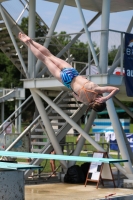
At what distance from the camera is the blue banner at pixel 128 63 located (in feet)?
57.2

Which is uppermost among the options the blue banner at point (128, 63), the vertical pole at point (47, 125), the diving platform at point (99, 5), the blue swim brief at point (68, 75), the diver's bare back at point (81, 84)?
the diving platform at point (99, 5)

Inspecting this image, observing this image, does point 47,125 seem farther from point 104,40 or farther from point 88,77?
point 104,40

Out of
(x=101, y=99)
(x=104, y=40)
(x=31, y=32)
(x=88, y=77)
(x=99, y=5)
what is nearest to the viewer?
(x=101, y=99)

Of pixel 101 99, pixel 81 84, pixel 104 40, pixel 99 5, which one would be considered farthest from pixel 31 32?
pixel 101 99

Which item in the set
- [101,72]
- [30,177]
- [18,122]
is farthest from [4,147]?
[18,122]

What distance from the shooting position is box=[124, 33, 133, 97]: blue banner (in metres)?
17.4

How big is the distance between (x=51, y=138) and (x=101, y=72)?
3679mm

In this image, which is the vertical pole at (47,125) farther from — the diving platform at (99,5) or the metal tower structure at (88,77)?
the diving platform at (99,5)

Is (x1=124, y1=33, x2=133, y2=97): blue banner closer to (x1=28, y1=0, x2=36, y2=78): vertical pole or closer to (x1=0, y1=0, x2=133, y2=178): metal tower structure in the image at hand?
(x1=0, y1=0, x2=133, y2=178): metal tower structure

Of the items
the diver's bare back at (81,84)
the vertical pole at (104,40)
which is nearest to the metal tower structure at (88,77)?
the vertical pole at (104,40)

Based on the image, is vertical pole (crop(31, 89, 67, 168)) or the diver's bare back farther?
vertical pole (crop(31, 89, 67, 168))

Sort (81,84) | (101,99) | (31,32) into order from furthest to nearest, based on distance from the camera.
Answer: (31,32), (81,84), (101,99)

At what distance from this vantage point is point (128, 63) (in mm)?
17516

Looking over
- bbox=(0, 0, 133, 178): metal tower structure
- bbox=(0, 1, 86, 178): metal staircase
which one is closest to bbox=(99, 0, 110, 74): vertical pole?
bbox=(0, 0, 133, 178): metal tower structure
